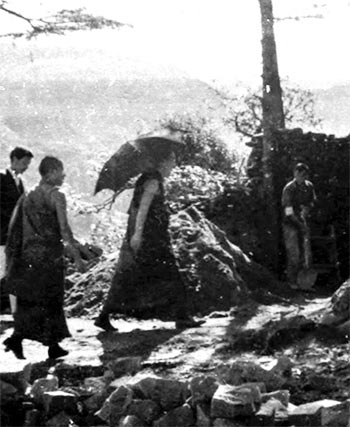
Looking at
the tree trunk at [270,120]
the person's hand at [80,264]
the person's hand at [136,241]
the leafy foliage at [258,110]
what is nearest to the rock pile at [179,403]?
the person's hand at [80,264]

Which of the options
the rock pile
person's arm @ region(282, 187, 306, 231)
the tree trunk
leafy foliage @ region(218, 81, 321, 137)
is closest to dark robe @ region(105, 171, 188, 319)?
the rock pile

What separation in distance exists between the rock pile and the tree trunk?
29.2 feet

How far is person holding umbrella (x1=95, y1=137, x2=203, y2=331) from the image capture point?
8633 mm

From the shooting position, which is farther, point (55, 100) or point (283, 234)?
point (283, 234)

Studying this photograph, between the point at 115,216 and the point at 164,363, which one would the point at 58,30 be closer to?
the point at 164,363

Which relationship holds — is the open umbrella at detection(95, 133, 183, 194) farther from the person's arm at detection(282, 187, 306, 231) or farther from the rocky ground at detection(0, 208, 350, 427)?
the person's arm at detection(282, 187, 306, 231)

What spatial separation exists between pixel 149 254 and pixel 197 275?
1.75 metres

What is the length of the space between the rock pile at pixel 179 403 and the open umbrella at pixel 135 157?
2.75m

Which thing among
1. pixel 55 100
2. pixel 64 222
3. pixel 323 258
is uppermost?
pixel 55 100

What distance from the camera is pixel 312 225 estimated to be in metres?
15.6

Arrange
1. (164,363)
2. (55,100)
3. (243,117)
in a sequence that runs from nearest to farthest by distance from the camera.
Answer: (164,363) < (55,100) < (243,117)

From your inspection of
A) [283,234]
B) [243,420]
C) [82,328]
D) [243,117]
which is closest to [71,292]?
[82,328]

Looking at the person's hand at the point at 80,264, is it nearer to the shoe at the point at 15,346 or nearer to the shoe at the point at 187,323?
the shoe at the point at 15,346

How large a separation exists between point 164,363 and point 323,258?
8470mm
